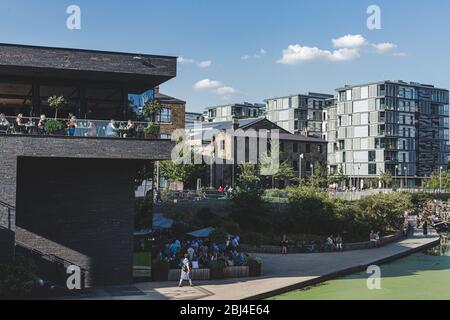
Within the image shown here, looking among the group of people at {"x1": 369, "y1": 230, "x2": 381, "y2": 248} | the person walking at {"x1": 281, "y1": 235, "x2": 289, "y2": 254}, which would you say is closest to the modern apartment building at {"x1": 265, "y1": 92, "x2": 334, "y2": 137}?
the group of people at {"x1": 369, "y1": 230, "x2": 381, "y2": 248}

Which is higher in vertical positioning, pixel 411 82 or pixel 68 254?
pixel 411 82

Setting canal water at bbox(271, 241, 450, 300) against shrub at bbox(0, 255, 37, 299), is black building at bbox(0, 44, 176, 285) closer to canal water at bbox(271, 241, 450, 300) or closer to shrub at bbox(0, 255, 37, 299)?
shrub at bbox(0, 255, 37, 299)

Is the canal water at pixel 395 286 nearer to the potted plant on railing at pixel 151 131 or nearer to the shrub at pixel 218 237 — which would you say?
the shrub at pixel 218 237

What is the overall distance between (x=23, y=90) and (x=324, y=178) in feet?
234

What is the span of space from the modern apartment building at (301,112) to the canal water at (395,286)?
332 ft

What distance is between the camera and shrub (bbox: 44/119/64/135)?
22.6 meters

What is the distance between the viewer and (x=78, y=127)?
23.2 m

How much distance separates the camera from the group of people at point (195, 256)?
82.2 feet

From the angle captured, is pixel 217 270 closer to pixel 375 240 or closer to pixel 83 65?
pixel 83 65

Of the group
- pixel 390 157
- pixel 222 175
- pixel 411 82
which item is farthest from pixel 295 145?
pixel 411 82

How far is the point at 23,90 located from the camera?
81.8 feet

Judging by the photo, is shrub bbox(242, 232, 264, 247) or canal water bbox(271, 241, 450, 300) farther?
shrub bbox(242, 232, 264, 247)

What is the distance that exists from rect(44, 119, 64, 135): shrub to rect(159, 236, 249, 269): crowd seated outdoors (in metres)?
7.49
